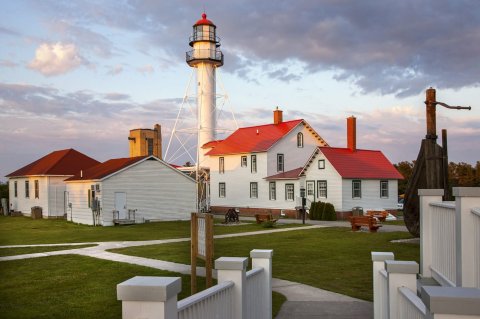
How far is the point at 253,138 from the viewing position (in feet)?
169

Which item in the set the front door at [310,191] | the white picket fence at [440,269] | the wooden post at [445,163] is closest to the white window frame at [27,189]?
the front door at [310,191]

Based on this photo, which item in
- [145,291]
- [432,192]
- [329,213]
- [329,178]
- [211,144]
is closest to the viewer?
[145,291]

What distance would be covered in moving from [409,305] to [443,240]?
3.83m

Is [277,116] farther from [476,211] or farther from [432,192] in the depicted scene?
[476,211]

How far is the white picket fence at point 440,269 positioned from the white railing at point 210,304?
5.76 ft

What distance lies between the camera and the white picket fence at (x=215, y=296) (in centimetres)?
363

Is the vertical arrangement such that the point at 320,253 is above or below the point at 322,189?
below

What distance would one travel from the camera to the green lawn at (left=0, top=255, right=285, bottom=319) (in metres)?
10.7

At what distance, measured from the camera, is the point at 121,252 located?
813 inches

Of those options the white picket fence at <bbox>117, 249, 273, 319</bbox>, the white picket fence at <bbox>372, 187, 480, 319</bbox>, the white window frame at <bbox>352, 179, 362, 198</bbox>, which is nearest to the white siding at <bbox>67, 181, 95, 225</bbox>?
the white window frame at <bbox>352, 179, 362, 198</bbox>

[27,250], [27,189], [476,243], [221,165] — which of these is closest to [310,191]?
[221,165]

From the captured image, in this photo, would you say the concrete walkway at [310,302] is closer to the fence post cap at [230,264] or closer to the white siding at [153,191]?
the fence post cap at [230,264]

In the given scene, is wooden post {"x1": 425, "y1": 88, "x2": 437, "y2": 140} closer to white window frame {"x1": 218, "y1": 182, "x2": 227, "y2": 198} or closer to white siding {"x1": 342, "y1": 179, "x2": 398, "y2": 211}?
white siding {"x1": 342, "y1": 179, "x2": 398, "y2": 211}

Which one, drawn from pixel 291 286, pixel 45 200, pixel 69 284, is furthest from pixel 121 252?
pixel 45 200
